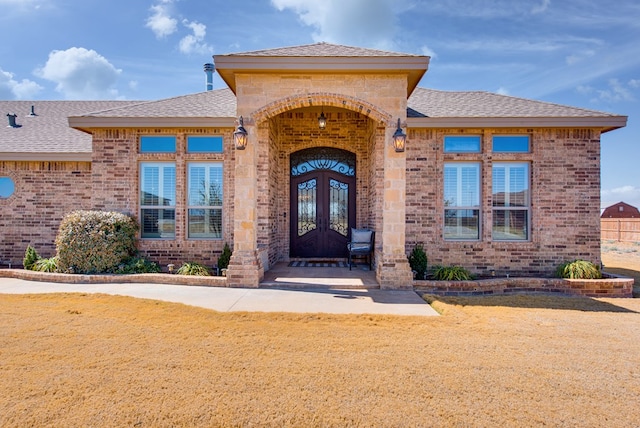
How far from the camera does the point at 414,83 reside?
709 cm

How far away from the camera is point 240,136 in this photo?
6.52 meters

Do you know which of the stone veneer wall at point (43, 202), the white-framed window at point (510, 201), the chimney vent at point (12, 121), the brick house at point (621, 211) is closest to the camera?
the white-framed window at point (510, 201)

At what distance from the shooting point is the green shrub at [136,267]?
7.53 meters

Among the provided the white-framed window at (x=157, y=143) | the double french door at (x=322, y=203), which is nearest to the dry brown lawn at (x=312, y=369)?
the white-framed window at (x=157, y=143)

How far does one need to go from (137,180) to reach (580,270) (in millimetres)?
9999

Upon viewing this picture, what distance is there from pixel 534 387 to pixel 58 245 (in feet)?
28.1

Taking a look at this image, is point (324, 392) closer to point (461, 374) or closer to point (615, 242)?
point (461, 374)

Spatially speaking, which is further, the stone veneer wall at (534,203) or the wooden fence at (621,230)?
the wooden fence at (621,230)

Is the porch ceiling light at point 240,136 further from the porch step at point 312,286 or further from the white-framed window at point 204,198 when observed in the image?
the porch step at point 312,286

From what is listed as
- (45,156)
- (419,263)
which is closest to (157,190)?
(45,156)

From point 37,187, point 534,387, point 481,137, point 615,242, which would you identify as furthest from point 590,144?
point 615,242

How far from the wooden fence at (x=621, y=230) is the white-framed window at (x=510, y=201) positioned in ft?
50.7

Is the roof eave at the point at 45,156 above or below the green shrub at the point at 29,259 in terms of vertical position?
above

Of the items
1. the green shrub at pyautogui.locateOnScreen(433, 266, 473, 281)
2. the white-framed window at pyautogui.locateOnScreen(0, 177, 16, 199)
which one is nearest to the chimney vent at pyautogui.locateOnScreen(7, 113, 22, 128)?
the white-framed window at pyautogui.locateOnScreen(0, 177, 16, 199)
